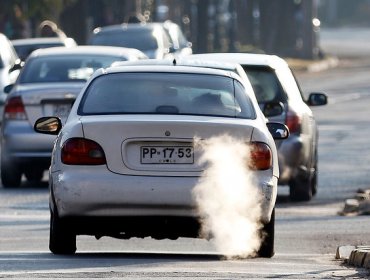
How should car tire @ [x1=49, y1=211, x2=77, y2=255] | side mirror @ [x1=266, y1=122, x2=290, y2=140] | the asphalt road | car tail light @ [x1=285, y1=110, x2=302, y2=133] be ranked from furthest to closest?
car tail light @ [x1=285, y1=110, x2=302, y2=133]
side mirror @ [x1=266, y1=122, x2=290, y2=140]
car tire @ [x1=49, y1=211, x2=77, y2=255]
the asphalt road

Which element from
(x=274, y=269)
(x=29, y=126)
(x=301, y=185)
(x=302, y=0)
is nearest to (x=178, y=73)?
(x=274, y=269)

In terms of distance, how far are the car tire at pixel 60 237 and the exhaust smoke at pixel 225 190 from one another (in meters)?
0.92

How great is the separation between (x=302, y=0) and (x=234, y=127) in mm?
51442

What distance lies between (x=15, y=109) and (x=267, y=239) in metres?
6.97

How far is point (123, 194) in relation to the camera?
1014 centimetres

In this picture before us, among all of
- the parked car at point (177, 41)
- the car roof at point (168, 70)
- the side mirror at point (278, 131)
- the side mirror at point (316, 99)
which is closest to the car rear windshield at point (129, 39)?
the parked car at point (177, 41)

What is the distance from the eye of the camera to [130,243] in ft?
42.8

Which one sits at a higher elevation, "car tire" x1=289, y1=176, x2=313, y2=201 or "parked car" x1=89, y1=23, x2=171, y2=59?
"car tire" x1=289, y1=176, x2=313, y2=201

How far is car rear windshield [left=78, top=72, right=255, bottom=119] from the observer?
422 inches

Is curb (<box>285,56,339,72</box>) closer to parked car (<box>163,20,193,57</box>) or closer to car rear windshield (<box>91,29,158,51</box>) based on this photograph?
parked car (<box>163,20,193,57</box>)

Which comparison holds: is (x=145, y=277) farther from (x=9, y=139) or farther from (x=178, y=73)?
(x=9, y=139)

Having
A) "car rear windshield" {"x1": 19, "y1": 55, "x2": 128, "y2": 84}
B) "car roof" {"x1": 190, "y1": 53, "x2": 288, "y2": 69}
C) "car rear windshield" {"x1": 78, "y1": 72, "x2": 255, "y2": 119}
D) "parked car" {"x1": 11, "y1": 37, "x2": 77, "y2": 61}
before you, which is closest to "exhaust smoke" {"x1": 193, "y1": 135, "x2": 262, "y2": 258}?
"car rear windshield" {"x1": 78, "y1": 72, "x2": 255, "y2": 119}

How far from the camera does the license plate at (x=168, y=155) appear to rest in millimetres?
10242

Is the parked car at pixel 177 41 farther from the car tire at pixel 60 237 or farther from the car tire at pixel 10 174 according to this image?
the car tire at pixel 60 237
